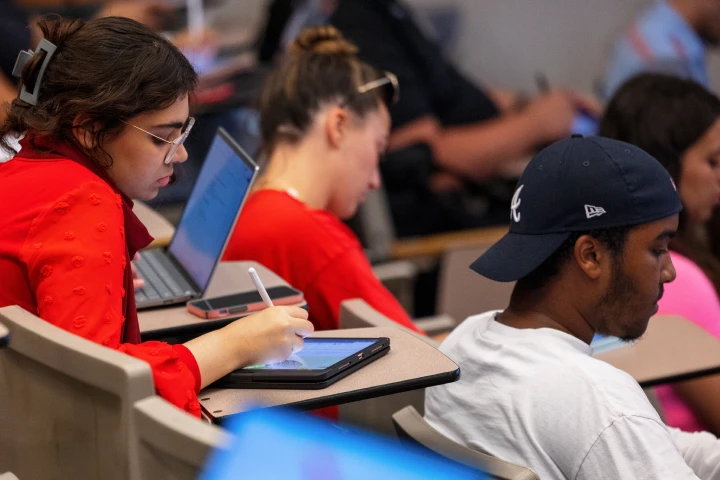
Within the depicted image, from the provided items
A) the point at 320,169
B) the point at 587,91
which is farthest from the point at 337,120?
the point at 587,91

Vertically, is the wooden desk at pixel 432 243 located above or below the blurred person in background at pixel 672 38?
below

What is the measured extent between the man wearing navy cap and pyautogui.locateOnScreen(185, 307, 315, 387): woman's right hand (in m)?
0.28

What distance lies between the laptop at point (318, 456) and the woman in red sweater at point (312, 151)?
4.27 ft

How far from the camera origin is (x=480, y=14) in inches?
201

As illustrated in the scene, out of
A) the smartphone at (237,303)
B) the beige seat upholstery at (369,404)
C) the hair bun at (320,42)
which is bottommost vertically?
the beige seat upholstery at (369,404)

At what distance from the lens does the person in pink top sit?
2088mm

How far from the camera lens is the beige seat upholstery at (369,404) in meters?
1.82

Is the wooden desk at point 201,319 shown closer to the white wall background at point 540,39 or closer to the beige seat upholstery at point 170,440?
the beige seat upholstery at point 170,440

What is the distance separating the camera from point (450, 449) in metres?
1.34

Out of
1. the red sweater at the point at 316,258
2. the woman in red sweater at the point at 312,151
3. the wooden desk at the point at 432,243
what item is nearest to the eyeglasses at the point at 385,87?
the woman in red sweater at the point at 312,151

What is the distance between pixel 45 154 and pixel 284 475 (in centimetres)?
90

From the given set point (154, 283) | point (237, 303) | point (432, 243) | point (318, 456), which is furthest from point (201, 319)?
point (432, 243)

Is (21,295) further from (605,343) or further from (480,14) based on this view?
(480,14)

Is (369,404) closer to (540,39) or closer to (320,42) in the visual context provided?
(320,42)
